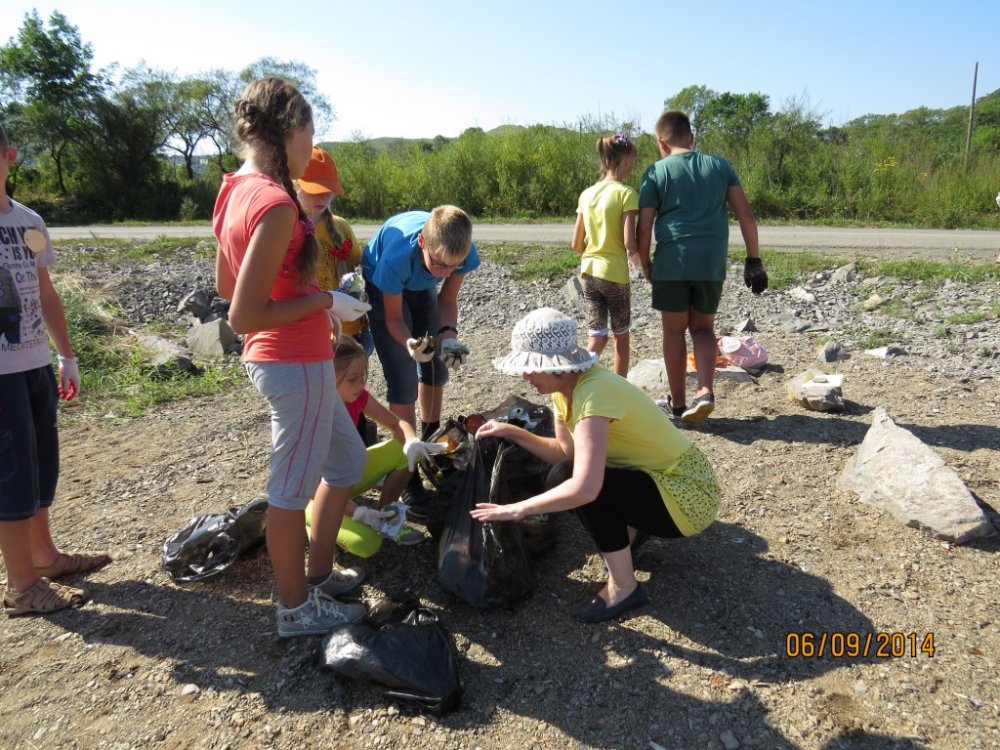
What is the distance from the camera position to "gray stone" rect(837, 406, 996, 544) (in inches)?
108

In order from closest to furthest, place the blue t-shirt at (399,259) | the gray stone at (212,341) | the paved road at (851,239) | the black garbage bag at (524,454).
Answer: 1. the black garbage bag at (524,454)
2. the blue t-shirt at (399,259)
3. the gray stone at (212,341)
4. the paved road at (851,239)

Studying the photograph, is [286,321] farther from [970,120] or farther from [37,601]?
[970,120]

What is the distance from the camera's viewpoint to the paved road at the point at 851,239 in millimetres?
8945

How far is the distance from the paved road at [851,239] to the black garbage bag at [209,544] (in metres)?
8.26

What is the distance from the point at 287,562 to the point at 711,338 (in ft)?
8.99

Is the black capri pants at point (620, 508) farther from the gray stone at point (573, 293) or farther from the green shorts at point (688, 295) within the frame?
the gray stone at point (573, 293)

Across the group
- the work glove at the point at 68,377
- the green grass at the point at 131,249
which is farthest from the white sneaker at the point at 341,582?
the green grass at the point at 131,249

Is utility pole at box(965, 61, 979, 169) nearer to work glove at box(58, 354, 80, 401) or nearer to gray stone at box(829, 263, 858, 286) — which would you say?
gray stone at box(829, 263, 858, 286)

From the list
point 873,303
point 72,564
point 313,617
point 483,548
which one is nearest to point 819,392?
point 483,548

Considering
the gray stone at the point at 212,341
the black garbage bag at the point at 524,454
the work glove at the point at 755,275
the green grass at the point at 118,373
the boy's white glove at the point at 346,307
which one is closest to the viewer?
the boy's white glove at the point at 346,307

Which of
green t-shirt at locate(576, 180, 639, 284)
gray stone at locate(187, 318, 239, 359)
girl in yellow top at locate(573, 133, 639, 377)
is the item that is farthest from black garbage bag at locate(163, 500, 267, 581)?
gray stone at locate(187, 318, 239, 359)

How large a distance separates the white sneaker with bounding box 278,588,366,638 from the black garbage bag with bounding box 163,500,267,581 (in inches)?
20.9

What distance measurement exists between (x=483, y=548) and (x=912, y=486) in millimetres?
1818

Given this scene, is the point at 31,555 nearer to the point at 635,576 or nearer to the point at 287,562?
the point at 287,562
